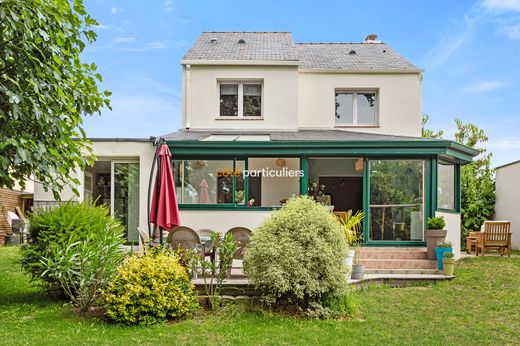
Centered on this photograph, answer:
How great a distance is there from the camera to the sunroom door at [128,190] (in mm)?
14953

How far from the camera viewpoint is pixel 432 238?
1307 cm

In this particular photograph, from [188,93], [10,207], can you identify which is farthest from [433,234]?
[10,207]

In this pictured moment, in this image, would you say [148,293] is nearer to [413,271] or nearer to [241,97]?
[413,271]

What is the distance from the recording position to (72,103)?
9.45 m

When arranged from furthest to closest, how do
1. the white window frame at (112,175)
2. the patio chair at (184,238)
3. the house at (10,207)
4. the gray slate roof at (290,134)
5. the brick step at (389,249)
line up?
the house at (10,207)
the gray slate roof at (290,134)
the white window frame at (112,175)
the brick step at (389,249)
the patio chair at (184,238)

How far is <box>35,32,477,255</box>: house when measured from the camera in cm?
1426

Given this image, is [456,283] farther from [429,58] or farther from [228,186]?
[429,58]

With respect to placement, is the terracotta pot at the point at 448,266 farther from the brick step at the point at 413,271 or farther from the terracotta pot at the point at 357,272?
the terracotta pot at the point at 357,272

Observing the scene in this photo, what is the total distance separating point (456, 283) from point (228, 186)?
6.86 m

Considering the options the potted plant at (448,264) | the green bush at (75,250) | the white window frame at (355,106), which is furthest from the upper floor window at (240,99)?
the green bush at (75,250)

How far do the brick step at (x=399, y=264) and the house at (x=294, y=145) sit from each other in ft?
3.66

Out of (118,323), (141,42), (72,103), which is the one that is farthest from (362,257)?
(141,42)

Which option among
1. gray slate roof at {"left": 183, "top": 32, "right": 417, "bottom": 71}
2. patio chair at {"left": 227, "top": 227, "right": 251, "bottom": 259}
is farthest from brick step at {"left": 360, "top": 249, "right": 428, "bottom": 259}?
gray slate roof at {"left": 183, "top": 32, "right": 417, "bottom": 71}

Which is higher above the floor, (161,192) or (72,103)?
(72,103)
